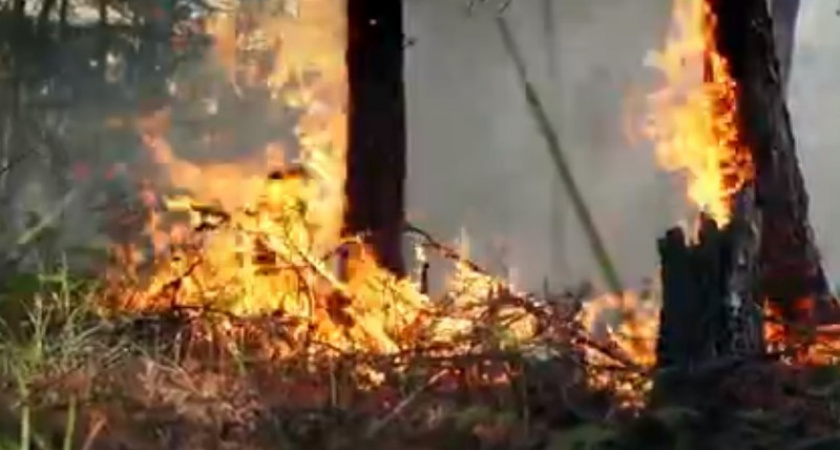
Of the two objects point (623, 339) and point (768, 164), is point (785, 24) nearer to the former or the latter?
point (768, 164)

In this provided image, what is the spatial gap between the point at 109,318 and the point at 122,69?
491cm

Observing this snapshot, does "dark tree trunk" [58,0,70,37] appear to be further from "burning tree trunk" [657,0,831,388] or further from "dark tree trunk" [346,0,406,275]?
"burning tree trunk" [657,0,831,388]

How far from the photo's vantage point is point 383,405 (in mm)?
4996

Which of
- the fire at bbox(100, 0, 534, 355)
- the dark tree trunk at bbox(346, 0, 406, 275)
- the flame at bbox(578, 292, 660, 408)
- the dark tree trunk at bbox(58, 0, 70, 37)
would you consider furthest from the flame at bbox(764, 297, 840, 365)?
the dark tree trunk at bbox(58, 0, 70, 37)

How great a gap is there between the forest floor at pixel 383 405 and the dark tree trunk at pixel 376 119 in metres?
3.18

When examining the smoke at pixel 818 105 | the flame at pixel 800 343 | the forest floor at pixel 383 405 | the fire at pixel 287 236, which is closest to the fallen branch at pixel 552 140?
the fire at pixel 287 236

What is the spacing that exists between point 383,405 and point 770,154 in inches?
129

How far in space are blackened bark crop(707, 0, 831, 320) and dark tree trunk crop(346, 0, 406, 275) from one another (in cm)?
161

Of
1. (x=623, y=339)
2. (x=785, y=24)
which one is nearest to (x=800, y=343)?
(x=623, y=339)

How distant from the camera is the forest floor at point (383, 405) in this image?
4.76 meters

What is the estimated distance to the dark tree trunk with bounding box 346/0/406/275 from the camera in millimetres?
8602

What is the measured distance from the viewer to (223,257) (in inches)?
285

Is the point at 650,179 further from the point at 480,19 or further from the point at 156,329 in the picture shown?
the point at 156,329

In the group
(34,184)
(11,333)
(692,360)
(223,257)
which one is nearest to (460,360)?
(692,360)
